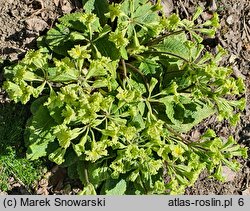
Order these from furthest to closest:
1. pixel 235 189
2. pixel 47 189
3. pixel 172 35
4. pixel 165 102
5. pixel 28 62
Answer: pixel 235 189 → pixel 47 189 → pixel 172 35 → pixel 165 102 → pixel 28 62

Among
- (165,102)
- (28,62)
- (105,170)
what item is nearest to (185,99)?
(165,102)

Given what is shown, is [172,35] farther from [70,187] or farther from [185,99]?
[70,187]

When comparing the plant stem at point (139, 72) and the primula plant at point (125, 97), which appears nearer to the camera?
the primula plant at point (125, 97)

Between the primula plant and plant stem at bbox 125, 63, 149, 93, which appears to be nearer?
the primula plant

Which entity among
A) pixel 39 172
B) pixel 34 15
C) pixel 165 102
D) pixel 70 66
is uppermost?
pixel 34 15

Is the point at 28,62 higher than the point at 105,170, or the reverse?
the point at 28,62

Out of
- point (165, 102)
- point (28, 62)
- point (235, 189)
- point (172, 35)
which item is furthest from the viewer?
point (235, 189)

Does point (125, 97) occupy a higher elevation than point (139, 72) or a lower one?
lower

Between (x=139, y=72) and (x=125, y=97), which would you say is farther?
(x=139, y=72)
